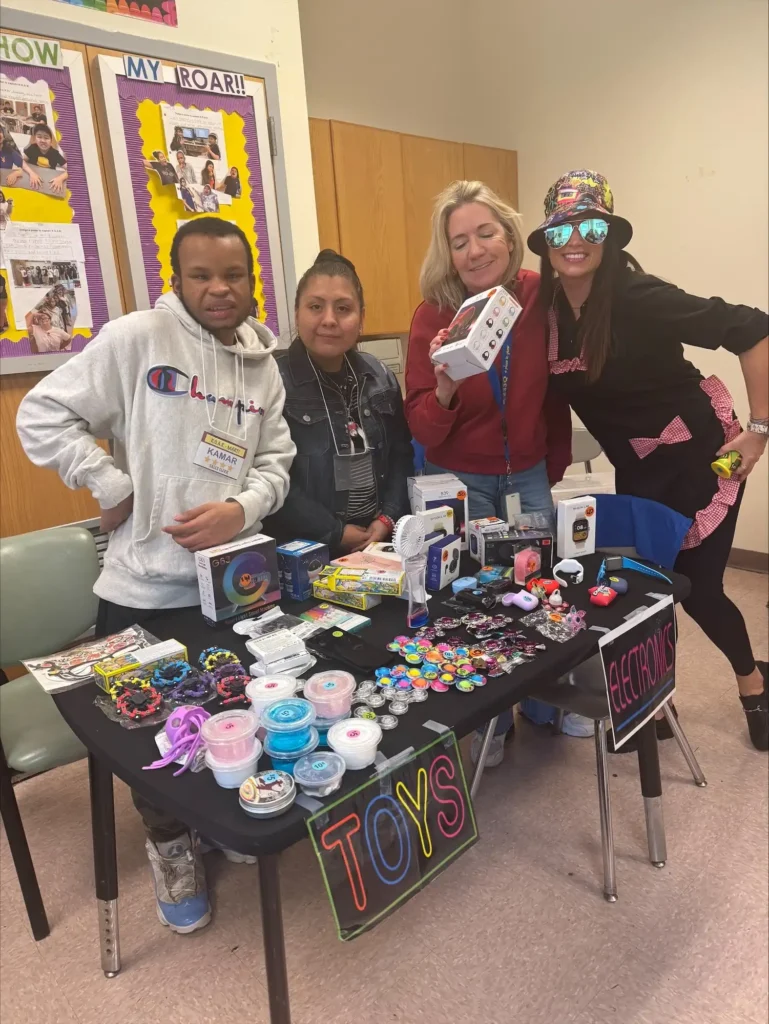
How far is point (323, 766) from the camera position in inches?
35.6

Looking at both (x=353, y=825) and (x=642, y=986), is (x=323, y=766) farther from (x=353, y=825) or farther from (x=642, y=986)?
(x=642, y=986)

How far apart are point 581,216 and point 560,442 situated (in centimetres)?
63

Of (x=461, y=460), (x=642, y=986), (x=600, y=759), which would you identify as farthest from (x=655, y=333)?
(x=642, y=986)

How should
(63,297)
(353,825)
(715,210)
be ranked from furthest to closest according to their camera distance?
(715,210) < (63,297) < (353,825)

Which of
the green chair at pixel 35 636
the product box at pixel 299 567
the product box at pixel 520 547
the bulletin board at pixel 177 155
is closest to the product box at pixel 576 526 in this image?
the product box at pixel 520 547

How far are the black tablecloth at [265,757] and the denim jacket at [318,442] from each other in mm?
292

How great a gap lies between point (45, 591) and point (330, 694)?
40.7 inches

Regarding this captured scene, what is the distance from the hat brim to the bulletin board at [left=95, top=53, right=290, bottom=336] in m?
1.23

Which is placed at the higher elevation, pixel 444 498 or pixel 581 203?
pixel 581 203

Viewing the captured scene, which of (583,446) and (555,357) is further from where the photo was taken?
(583,446)

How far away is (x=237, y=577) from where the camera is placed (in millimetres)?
1364

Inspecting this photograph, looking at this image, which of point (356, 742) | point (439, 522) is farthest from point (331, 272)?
point (356, 742)

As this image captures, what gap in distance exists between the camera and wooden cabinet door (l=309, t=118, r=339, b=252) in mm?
2836

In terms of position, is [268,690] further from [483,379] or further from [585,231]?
[585,231]
